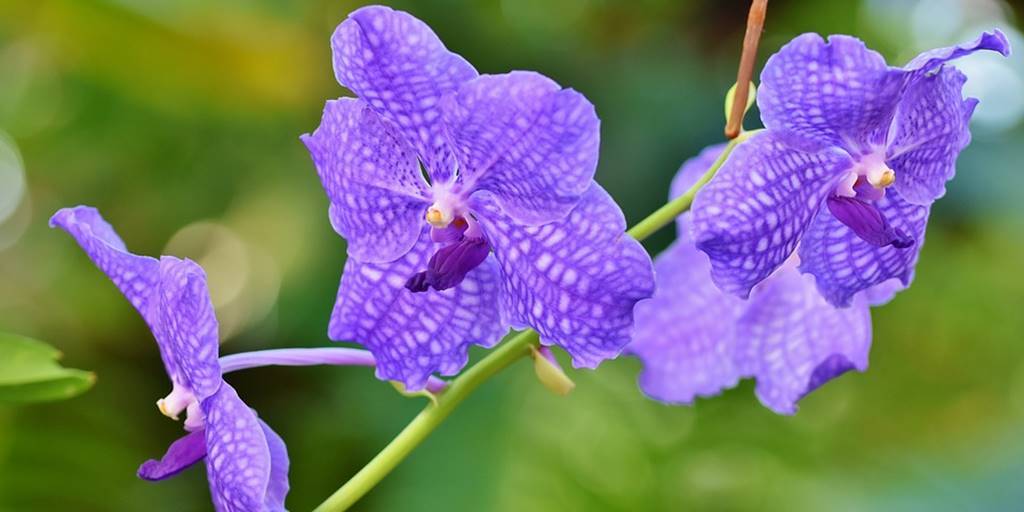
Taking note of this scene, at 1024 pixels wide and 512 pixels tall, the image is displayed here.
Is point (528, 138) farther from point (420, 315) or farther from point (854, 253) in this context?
point (854, 253)

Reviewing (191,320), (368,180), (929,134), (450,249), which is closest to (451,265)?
(450,249)

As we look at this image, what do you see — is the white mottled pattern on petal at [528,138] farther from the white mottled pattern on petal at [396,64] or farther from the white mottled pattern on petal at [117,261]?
the white mottled pattern on petal at [117,261]

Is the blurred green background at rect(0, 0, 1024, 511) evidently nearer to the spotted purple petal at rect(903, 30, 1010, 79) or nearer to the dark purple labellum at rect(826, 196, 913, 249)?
the dark purple labellum at rect(826, 196, 913, 249)

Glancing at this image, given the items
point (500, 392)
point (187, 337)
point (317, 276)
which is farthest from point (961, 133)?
point (317, 276)

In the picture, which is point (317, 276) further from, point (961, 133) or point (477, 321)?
point (961, 133)

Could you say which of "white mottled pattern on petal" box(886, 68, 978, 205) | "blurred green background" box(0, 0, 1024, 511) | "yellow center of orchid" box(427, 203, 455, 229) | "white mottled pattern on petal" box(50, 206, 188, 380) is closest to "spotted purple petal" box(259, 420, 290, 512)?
"white mottled pattern on petal" box(50, 206, 188, 380)
